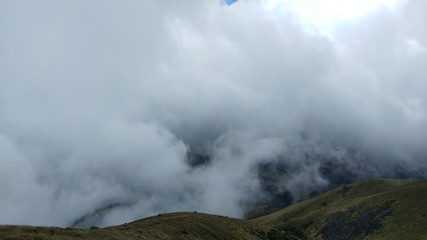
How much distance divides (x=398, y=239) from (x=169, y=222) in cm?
10379

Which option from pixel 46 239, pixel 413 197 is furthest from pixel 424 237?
pixel 46 239

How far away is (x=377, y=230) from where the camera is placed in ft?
567

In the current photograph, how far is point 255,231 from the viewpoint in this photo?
13325 centimetres

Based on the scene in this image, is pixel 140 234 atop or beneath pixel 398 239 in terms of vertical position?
beneath

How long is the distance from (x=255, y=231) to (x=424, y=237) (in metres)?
63.4

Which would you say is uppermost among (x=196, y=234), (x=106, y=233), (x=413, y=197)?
(x=413, y=197)

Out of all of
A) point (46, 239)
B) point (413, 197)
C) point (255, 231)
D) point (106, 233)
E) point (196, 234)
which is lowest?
point (46, 239)

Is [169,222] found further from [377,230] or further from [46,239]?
[377,230]

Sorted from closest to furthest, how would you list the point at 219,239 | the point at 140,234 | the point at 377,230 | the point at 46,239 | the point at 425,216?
the point at 46,239 < the point at 140,234 < the point at 219,239 < the point at 425,216 < the point at 377,230

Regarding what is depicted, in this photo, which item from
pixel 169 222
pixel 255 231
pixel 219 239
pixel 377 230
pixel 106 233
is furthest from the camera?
pixel 377 230

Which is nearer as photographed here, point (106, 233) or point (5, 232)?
point (5, 232)

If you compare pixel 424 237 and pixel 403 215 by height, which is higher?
pixel 403 215

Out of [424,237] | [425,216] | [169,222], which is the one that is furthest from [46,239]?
[425,216]

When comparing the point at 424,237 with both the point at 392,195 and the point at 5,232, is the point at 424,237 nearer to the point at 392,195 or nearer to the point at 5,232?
the point at 392,195
